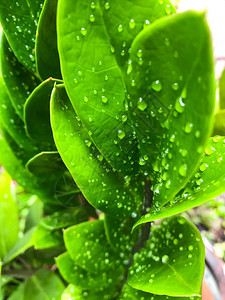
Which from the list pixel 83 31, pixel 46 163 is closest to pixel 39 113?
pixel 46 163

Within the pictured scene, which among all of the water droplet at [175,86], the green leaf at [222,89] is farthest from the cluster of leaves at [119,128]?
the green leaf at [222,89]

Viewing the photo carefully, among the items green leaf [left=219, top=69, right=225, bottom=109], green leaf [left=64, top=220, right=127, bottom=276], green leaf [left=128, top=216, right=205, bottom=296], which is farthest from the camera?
green leaf [left=219, top=69, right=225, bottom=109]

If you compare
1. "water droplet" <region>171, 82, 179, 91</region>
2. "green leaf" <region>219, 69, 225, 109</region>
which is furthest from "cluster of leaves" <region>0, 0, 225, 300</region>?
"green leaf" <region>219, 69, 225, 109</region>

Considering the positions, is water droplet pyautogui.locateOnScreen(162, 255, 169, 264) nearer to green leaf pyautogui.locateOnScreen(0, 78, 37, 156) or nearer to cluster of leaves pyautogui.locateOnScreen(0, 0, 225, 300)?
cluster of leaves pyautogui.locateOnScreen(0, 0, 225, 300)

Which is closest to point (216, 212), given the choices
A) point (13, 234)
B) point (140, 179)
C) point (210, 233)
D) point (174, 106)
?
point (210, 233)

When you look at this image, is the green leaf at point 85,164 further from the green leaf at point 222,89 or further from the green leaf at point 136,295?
the green leaf at point 222,89

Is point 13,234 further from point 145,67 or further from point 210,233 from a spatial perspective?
point 210,233
